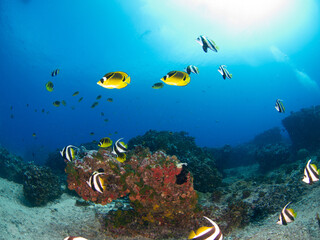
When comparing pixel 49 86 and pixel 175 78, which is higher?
pixel 49 86

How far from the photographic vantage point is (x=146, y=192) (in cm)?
457

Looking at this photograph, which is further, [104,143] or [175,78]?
[104,143]

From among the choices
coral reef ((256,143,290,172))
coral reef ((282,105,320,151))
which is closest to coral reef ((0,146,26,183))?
coral reef ((256,143,290,172))

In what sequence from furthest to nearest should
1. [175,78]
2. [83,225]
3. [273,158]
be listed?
[273,158]
[83,225]
[175,78]

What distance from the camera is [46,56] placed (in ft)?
178

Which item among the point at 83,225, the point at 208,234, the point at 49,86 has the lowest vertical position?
the point at 208,234

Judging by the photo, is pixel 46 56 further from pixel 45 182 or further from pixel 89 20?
pixel 45 182

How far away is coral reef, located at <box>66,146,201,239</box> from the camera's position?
4.61 meters

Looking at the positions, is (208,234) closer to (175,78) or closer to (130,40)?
(175,78)

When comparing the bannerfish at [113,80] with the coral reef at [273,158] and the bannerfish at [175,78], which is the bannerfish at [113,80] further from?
the coral reef at [273,158]

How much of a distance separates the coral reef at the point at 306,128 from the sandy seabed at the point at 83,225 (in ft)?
40.9

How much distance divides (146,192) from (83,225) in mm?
2348

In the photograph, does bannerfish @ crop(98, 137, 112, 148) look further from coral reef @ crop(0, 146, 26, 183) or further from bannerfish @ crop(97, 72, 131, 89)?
coral reef @ crop(0, 146, 26, 183)

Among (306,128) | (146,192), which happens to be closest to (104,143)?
(146,192)
